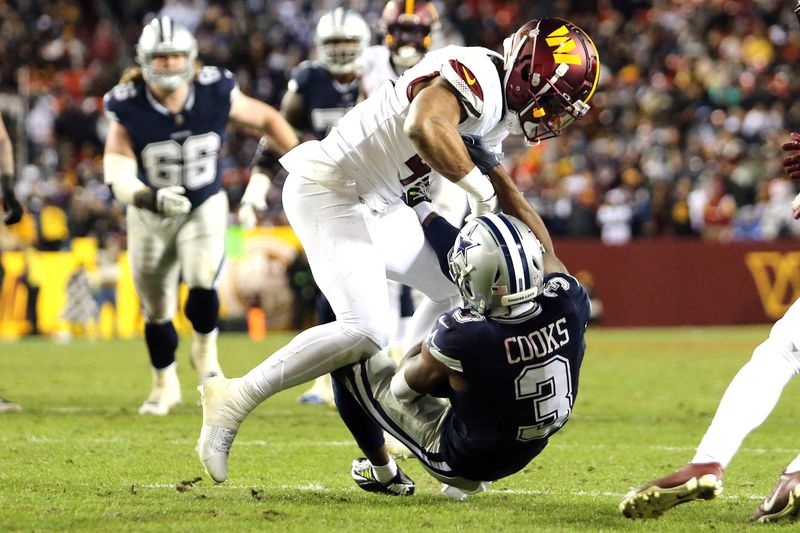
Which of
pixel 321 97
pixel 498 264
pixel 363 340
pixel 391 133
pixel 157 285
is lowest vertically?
pixel 157 285

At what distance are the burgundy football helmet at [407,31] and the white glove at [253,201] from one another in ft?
4.05

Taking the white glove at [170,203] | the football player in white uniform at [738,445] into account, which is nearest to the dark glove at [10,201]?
the white glove at [170,203]

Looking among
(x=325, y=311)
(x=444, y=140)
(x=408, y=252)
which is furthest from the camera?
(x=325, y=311)

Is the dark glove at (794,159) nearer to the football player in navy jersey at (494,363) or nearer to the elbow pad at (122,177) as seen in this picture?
the football player in navy jersey at (494,363)

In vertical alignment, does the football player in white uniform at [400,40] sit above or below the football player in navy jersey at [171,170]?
above

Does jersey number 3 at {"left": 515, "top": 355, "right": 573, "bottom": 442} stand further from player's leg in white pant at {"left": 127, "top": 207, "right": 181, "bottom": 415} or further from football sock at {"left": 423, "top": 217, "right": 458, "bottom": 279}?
player's leg in white pant at {"left": 127, "top": 207, "right": 181, "bottom": 415}

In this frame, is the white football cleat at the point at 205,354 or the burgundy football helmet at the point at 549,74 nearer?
the burgundy football helmet at the point at 549,74

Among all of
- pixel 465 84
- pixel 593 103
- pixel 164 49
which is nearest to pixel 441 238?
pixel 465 84

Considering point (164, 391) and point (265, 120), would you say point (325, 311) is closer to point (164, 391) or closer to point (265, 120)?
point (164, 391)

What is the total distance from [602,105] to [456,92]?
16565 mm

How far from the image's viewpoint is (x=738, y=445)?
13.7 ft

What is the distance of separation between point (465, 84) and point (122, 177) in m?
3.36

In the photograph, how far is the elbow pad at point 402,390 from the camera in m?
4.45

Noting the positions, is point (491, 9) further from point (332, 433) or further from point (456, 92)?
point (456, 92)
